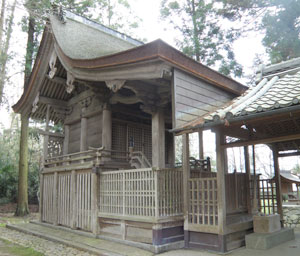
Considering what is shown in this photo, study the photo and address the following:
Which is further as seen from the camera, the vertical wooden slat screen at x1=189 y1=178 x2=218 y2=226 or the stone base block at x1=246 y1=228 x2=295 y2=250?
the stone base block at x1=246 y1=228 x2=295 y2=250

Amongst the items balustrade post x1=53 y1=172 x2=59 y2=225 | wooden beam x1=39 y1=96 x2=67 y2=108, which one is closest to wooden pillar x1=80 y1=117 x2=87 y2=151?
balustrade post x1=53 y1=172 x2=59 y2=225

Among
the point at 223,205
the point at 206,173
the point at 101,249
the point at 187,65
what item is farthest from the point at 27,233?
the point at 187,65

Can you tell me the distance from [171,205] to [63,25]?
8.35 metres

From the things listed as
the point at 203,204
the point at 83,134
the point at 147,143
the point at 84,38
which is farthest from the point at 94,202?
the point at 84,38

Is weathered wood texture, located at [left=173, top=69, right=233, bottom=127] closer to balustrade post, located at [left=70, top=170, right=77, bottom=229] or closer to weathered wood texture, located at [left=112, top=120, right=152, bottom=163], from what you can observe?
weathered wood texture, located at [left=112, top=120, right=152, bottom=163]

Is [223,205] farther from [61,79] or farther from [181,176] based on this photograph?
[61,79]

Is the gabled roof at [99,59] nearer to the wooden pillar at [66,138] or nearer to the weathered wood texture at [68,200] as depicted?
the wooden pillar at [66,138]

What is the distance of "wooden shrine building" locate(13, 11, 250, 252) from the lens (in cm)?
693

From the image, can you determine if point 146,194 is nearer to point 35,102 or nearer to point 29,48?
point 35,102

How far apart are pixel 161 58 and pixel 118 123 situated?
4.72 meters

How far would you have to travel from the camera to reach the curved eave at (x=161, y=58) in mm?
6484

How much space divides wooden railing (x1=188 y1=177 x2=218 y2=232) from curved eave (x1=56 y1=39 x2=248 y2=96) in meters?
2.66

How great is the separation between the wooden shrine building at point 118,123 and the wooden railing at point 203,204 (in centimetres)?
5

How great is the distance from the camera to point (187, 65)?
7043 mm
